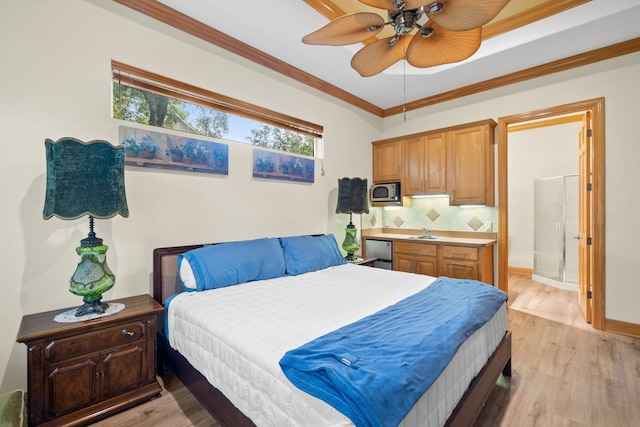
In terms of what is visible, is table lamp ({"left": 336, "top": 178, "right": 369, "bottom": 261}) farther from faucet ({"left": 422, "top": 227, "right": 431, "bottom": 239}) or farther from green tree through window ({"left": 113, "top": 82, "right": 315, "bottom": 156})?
faucet ({"left": 422, "top": 227, "right": 431, "bottom": 239})

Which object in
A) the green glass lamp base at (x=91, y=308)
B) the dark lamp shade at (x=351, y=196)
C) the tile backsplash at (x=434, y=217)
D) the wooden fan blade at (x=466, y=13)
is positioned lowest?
the green glass lamp base at (x=91, y=308)

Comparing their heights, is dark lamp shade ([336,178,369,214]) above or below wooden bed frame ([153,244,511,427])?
above

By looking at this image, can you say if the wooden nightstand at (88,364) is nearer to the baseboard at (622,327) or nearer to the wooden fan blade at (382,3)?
the wooden fan blade at (382,3)

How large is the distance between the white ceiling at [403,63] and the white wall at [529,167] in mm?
2591

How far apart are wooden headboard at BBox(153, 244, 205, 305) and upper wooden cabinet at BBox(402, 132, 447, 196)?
3.29m

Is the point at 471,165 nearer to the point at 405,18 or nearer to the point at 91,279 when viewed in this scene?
the point at 405,18

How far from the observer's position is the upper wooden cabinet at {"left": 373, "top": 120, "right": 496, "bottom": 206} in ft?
12.2

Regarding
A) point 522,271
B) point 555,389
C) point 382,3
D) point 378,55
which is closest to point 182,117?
point 378,55

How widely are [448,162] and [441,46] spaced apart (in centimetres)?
221

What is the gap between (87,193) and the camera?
1.74m

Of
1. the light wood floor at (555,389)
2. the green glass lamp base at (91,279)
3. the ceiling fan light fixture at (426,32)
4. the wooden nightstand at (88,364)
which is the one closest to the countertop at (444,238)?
the light wood floor at (555,389)

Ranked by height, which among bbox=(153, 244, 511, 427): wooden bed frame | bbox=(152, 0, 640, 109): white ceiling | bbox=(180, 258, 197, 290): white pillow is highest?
bbox=(152, 0, 640, 109): white ceiling

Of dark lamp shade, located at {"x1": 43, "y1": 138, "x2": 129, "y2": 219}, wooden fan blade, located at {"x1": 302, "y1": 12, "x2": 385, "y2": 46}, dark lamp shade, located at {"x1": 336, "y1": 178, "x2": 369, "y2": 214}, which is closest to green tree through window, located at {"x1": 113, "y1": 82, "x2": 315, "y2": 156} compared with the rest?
dark lamp shade, located at {"x1": 43, "y1": 138, "x2": 129, "y2": 219}

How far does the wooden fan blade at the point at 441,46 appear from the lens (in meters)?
1.91
